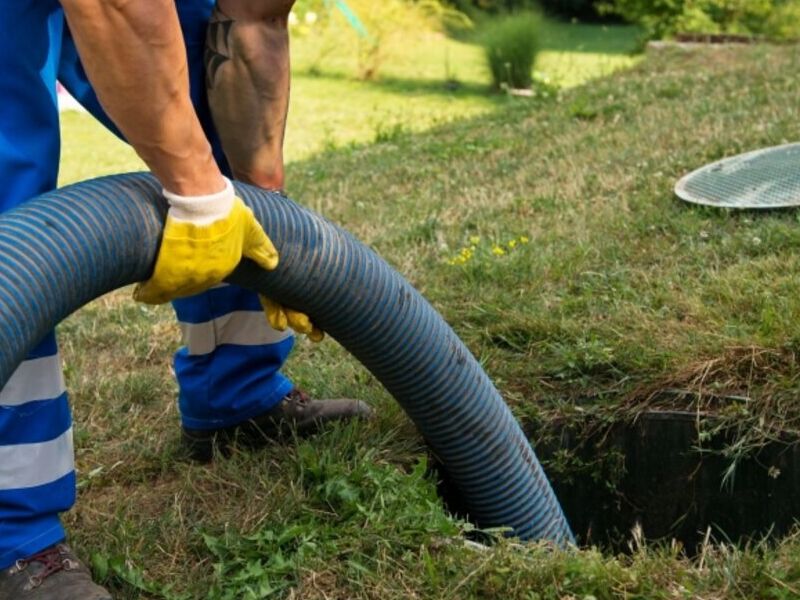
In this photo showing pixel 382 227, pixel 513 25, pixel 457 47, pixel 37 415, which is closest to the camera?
pixel 37 415

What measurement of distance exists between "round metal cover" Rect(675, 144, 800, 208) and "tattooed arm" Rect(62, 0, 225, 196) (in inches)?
106

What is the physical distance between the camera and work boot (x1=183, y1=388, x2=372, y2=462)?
9.96 feet

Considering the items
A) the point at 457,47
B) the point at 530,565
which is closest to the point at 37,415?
the point at 530,565

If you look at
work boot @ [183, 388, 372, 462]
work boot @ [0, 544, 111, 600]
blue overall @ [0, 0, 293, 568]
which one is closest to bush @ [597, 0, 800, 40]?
work boot @ [183, 388, 372, 462]

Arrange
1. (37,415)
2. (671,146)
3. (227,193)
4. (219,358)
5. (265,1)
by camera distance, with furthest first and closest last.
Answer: (671,146), (219,358), (265,1), (37,415), (227,193)

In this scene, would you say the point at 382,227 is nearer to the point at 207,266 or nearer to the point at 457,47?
the point at 207,266

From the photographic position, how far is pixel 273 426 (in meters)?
3.05

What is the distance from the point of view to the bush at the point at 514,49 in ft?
44.3

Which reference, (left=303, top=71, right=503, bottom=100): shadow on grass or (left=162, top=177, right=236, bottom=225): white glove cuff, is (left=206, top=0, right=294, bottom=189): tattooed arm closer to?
(left=162, top=177, right=236, bottom=225): white glove cuff

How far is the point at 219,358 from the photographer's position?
3.01m

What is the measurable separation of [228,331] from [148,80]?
40.7 inches

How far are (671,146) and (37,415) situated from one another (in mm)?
4077

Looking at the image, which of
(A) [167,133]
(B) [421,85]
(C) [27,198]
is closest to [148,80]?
(A) [167,133]

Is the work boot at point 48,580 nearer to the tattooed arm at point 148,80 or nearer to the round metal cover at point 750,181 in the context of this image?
the tattooed arm at point 148,80
